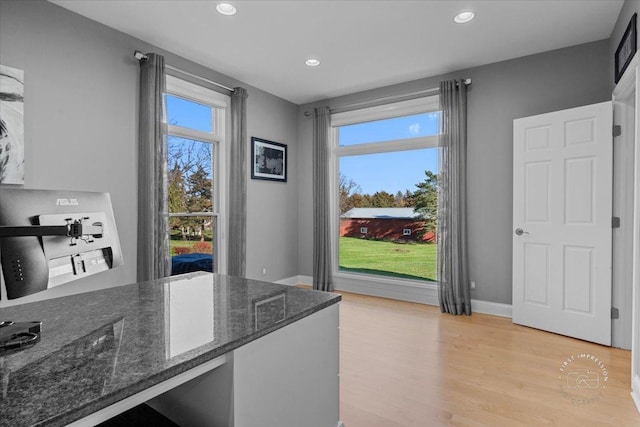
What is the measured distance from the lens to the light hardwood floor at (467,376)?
76.7 inches

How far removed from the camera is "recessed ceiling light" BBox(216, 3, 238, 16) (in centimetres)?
266

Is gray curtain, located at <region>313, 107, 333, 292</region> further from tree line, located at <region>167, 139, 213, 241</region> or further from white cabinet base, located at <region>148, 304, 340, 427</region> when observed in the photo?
white cabinet base, located at <region>148, 304, 340, 427</region>

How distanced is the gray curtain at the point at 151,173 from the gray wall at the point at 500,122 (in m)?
3.02

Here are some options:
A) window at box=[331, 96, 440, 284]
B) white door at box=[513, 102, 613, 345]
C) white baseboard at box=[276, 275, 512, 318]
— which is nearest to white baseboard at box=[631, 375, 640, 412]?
white door at box=[513, 102, 613, 345]

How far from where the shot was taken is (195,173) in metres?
3.91

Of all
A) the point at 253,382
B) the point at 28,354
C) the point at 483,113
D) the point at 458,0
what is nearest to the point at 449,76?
the point at 483,113

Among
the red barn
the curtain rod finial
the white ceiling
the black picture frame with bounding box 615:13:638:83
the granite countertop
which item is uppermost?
the white ceiling

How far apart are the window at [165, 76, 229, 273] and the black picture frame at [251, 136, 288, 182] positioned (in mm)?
490

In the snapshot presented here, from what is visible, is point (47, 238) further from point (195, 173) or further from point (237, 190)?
point (237, 190)

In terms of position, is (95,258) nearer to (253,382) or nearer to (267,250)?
(253,382)

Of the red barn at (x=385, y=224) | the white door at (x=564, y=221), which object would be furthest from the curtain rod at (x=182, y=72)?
the white door at (x=564, y=221)

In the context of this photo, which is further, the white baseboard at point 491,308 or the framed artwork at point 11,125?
the white baseboard at point 491,308

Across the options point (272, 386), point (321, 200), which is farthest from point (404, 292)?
point (272, 386)

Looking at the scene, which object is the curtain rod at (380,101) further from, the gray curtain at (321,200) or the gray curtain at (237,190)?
the gray curtain at (237,190)
